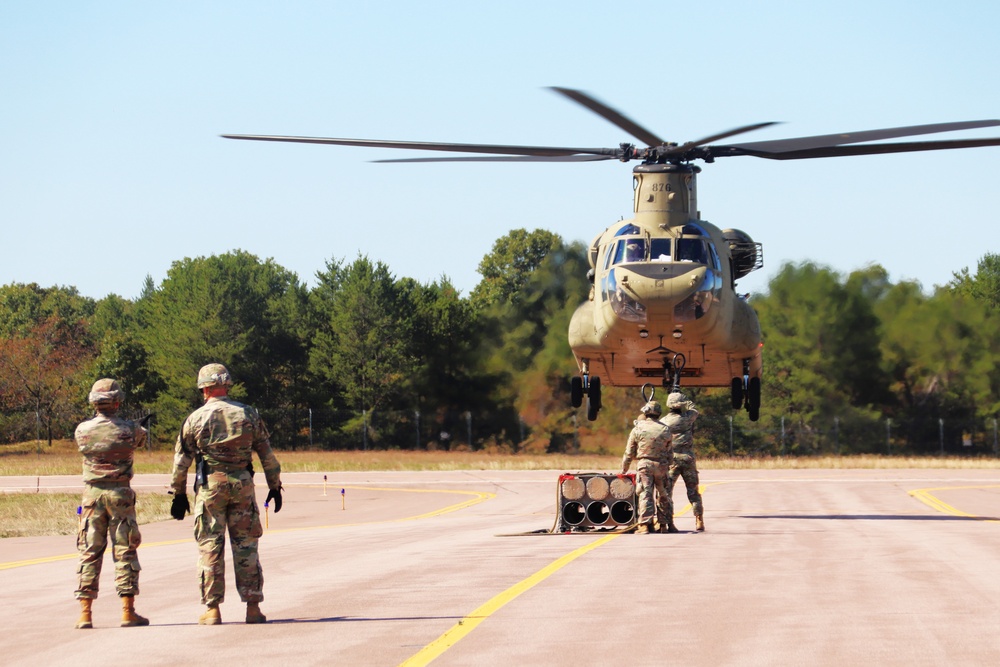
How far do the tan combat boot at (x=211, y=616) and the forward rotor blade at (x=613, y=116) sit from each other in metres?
13.6

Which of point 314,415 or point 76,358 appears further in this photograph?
point 76,358

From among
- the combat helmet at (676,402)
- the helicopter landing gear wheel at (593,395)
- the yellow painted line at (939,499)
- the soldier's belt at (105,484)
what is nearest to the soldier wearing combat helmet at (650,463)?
the combat helmet at (676,402)

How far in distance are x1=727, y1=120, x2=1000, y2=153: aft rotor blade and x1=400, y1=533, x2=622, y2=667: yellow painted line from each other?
35.3 feet

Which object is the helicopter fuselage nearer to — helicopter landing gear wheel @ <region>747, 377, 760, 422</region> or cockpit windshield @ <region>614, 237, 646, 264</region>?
cockpit windshield @ <region>614, 237, 646, 264</region>

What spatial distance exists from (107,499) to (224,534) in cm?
110

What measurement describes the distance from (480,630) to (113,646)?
2478 millimetres

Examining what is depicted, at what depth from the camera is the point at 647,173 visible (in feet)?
86.4

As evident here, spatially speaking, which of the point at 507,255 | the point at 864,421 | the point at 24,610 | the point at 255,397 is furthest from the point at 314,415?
the point at 24,610

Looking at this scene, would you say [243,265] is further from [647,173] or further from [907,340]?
[647,173]

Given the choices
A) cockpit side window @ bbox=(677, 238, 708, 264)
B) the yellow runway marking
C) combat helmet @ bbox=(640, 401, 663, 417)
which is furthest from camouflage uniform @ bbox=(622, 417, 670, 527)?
cockpit side window @ bbox=(677, 238, 708, 264)

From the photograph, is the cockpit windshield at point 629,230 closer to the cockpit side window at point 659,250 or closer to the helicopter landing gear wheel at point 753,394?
the cockpit side window at point 659,250

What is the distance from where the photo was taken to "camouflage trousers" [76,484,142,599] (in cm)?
1036

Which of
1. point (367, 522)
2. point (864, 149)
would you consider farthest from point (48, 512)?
point (864, 149)

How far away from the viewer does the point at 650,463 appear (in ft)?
62.0
